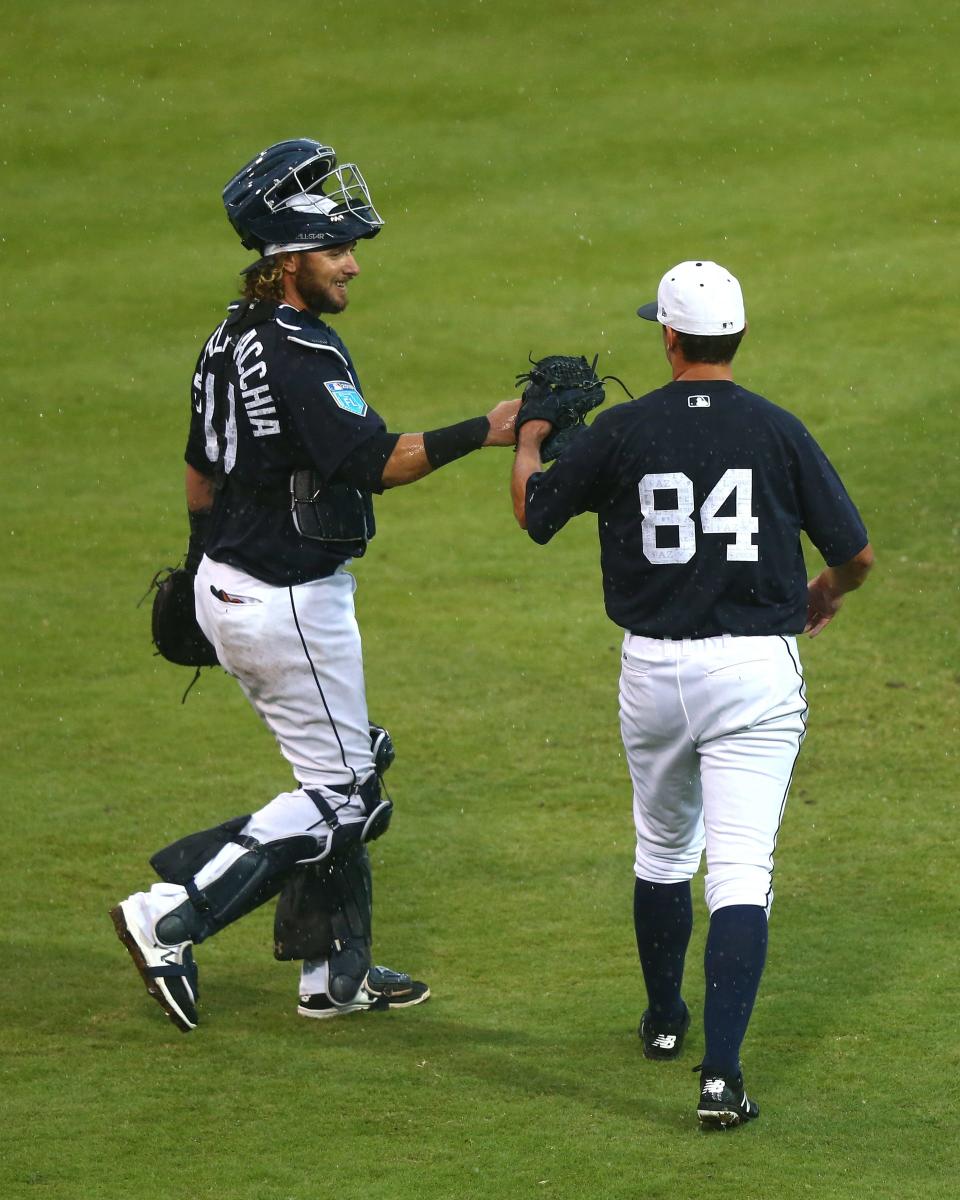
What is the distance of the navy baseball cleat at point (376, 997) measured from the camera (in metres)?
5.01

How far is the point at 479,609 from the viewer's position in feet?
29.0

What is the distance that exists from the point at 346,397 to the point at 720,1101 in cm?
197

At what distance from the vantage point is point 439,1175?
155 inches

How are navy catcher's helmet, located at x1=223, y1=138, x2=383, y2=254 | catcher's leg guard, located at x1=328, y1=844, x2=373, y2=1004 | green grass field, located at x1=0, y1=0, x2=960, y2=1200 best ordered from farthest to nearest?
catcher's leg guard, located at x1=328, y1=844, x2=373, y2=1004, navy catcher's helmet, located at x1=223, y1=138, x2=383, y2=254, green grass field, located at x1=0, y1=0, x2=960, y2=1200

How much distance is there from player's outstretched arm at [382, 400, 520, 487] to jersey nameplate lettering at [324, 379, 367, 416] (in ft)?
0.44

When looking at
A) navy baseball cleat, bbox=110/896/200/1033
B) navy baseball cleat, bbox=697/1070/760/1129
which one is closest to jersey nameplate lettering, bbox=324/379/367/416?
navy baseball cleat, bbox=110/896/200/1033

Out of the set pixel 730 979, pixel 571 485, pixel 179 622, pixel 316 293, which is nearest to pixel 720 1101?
pixel 730 979

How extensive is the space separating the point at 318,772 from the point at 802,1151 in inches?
64.7

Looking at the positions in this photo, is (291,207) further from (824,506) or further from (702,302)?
(824,506)

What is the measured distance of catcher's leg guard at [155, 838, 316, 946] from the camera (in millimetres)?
4719

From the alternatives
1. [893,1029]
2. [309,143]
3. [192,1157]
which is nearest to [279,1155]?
[192,1157]

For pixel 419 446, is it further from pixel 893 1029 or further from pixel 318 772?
pixel 893 1029

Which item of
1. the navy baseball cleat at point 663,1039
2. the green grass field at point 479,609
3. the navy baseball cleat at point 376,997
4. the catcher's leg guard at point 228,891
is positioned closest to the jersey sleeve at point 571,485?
the catcher's leg guard at point 228,891

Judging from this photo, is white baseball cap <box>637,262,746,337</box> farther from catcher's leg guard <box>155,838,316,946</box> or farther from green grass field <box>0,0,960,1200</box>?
green grass field <box>0,0,960,1200</box>
